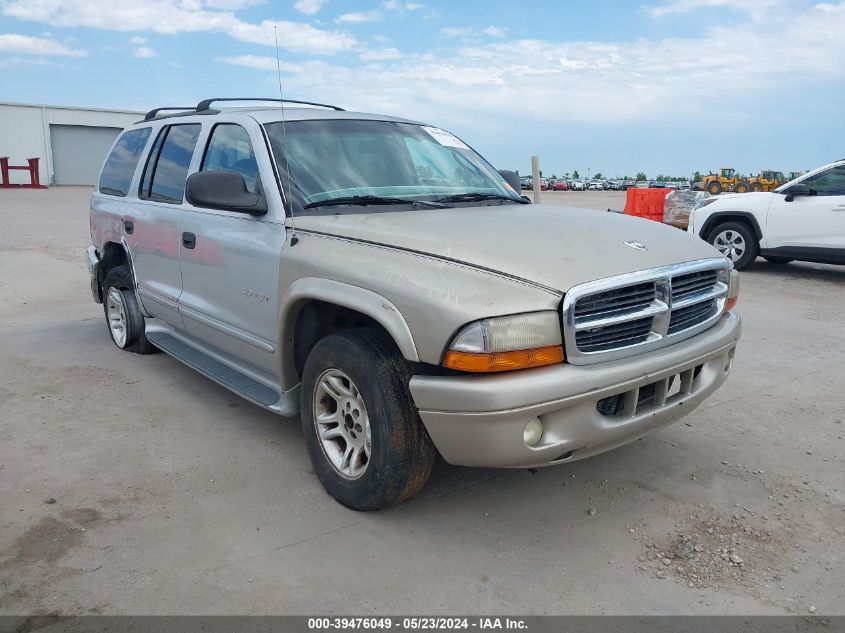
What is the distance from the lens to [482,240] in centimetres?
307

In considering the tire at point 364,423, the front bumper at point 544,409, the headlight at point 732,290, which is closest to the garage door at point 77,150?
the tire at point 364,423

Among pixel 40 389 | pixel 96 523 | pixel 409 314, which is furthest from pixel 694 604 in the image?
pixel 40 389

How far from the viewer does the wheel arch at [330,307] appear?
2811mm

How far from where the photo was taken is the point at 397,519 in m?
3.22

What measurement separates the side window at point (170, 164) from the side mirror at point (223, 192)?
43.6 inches

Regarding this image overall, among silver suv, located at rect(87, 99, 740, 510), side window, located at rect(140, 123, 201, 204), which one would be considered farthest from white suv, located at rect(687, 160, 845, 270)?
side window, located at rect(140, 123, 201, 204)

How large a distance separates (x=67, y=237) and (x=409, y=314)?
12.4 metres

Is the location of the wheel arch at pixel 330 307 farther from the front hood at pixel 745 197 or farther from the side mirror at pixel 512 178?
the front hood at pixel 745 197

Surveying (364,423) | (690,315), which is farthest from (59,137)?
(690,315)

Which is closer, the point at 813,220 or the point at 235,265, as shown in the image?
the point at 235,265

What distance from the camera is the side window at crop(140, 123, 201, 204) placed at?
464 centimetres

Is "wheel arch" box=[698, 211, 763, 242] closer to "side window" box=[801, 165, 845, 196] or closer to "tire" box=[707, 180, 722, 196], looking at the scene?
"side window" box=[801, 165, 845, 196]

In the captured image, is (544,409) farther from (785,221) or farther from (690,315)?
(785,221)

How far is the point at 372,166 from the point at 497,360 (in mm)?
1769
